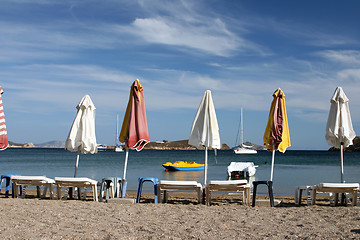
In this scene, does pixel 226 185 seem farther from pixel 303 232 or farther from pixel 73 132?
pixel 73 132

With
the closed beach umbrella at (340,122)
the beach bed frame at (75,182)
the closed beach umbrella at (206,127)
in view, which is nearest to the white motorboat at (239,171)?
the closed beach umbrella at (340,122)

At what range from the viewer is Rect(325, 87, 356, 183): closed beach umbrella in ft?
29.6

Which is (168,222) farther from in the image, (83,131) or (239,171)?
(239,171)

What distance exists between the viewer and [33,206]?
758cm

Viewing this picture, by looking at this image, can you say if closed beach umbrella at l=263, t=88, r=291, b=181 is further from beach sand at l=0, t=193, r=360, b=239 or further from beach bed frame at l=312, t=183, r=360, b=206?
beach sand at l=0, t=193, r=360, b=239

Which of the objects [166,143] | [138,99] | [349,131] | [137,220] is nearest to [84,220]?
[137,220]

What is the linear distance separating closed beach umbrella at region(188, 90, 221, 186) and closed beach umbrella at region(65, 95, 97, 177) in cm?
251

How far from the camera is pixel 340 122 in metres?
9.06

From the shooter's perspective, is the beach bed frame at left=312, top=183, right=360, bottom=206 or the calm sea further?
the calm sea

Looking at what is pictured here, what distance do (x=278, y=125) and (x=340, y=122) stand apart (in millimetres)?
1438

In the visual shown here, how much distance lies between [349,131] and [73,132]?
265 inches

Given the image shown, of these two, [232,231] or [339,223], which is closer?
[232,231]

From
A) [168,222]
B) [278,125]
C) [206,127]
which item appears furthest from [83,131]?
[278,125]

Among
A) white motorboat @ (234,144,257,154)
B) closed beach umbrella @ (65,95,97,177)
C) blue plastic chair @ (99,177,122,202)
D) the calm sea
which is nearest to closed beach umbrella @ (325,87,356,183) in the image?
the calm sea
